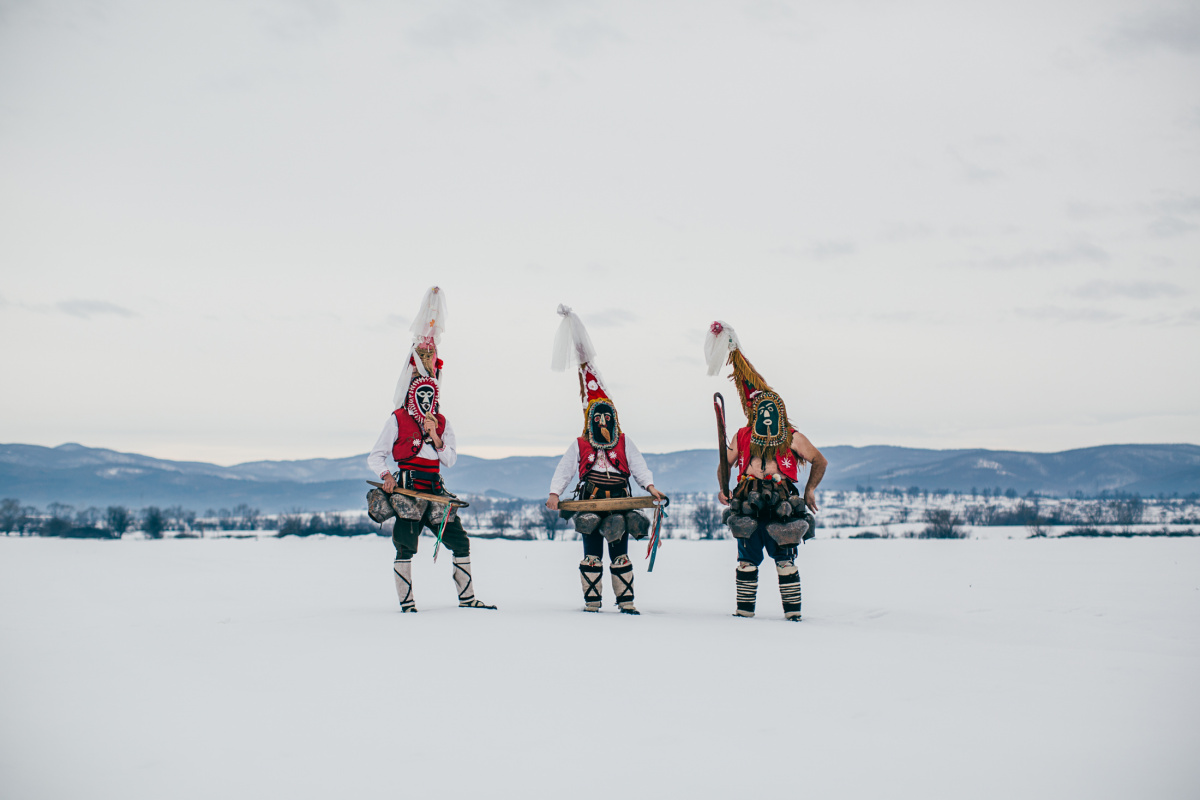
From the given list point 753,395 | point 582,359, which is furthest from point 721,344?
Result: point 582,359

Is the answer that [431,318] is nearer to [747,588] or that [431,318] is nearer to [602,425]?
[602,425]

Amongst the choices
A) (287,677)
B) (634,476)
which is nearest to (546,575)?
(634,476)

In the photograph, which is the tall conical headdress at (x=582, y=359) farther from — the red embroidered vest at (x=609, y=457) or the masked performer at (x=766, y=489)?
the masked performer at (x=766, y=489)

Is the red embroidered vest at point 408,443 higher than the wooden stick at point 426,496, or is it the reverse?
the red embroidered vest at point 408,443

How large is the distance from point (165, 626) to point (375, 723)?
296cm

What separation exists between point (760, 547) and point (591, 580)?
4.98 ft

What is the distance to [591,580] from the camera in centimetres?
686

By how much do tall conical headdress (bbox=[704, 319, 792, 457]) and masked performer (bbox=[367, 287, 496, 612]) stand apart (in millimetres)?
2605

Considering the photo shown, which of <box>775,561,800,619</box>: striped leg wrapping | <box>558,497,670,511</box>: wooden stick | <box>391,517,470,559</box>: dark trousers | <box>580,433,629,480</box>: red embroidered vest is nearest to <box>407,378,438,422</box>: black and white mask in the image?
<box>391,517,470,559</box>: dark trousers

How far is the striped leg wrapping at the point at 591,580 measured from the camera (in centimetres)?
680

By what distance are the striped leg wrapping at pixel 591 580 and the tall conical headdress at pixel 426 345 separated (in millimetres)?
2158

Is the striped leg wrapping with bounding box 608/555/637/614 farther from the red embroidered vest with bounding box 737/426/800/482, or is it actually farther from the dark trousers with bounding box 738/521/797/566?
the red embroidered vest with bounding box 737/426/800/482

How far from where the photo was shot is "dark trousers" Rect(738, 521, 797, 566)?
685cm

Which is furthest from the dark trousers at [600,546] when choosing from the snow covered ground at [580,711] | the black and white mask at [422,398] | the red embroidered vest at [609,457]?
the black and white mask at [422,398]
